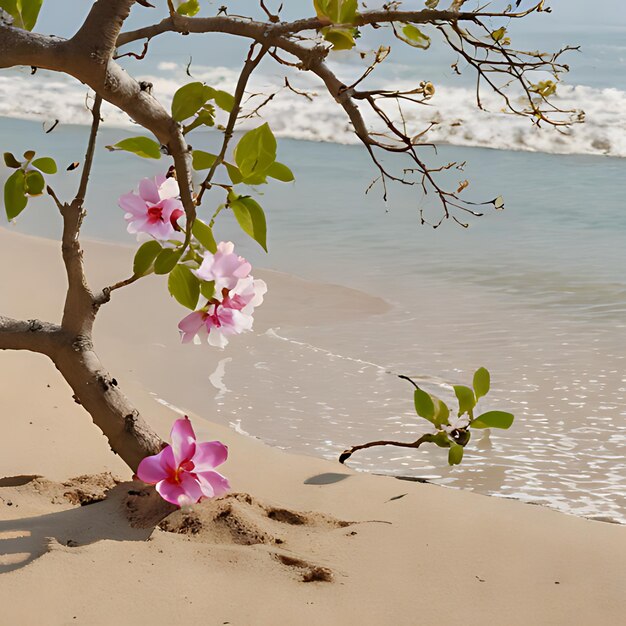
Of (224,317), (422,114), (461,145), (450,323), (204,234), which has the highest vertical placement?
(422,114)

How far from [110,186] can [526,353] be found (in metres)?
4.51

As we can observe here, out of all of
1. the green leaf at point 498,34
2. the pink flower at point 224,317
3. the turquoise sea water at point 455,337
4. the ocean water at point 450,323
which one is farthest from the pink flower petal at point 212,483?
the turquoise sea water at point 455,337

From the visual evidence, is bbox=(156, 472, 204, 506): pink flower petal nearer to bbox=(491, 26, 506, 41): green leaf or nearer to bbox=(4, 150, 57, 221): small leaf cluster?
bbox=(4, 150, 57, 221): small leaf cluster

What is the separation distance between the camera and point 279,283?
14.0 feet

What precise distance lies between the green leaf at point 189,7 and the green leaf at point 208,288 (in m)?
0.43

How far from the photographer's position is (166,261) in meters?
1.17

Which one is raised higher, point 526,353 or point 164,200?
point 164,200

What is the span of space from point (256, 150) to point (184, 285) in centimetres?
22

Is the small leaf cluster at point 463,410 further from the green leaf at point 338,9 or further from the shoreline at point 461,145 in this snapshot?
the shoreline at point 461,145

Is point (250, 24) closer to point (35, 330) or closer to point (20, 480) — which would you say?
point (35, 330)

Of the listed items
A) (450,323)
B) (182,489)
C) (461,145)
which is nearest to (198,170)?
(182,489)

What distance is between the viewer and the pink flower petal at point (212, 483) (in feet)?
4.52

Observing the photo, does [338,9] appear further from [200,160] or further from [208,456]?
[208,456]

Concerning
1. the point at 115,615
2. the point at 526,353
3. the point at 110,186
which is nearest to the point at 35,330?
the point at 115,615
